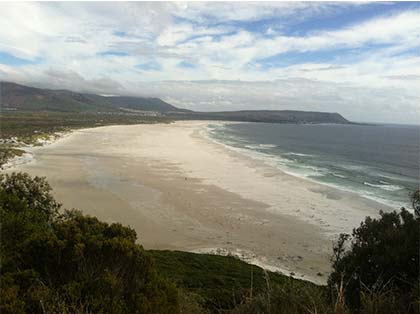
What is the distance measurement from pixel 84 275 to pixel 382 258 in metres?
8.96

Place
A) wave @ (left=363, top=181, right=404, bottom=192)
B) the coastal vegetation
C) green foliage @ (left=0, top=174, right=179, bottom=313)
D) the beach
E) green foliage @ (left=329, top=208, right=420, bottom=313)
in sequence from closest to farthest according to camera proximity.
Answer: the coastal vegetation → green foliage @ (left=0, top=174, right=179, bottom=313) → green foliage @ (left=329, top=208, right=420, bottom=313) → the beach → wave @ (left=363, top=181, right=404, bottom=192)

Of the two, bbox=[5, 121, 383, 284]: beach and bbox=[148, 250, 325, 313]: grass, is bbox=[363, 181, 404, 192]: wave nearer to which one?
bbox=[5, 121, 383, 284]: beach

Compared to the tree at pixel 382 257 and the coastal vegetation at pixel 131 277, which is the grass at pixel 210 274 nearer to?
the coastal vegetation at pixel 131 277

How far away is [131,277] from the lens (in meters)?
8.48

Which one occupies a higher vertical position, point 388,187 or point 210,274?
point 388,187

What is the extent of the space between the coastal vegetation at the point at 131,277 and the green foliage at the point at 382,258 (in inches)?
1.2

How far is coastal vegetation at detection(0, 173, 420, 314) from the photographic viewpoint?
5.57m

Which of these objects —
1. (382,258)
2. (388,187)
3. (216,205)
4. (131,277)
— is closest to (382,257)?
(382,258)

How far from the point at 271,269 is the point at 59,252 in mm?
13133

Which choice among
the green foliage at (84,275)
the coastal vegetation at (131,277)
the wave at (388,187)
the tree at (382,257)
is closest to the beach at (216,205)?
the tree at (382,257)

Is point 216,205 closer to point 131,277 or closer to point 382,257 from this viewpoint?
point 382,257

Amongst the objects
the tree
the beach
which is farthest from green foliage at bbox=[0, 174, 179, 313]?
the beach

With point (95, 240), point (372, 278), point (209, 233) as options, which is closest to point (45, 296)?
point (95, 240)

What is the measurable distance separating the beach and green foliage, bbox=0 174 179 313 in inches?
480
